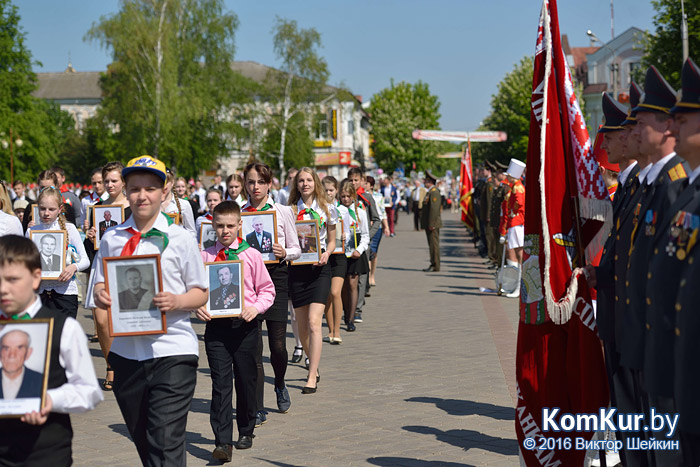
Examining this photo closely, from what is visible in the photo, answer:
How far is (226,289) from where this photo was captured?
6.38 meters

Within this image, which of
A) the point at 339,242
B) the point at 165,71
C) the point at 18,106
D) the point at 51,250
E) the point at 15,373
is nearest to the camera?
the point at 15,373

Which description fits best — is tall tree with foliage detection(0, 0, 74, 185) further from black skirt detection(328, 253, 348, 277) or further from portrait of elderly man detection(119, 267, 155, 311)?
portrait of elderly man detection(119, 267, 155, 311)

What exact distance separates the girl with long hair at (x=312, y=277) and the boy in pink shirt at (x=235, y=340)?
74.4 inches

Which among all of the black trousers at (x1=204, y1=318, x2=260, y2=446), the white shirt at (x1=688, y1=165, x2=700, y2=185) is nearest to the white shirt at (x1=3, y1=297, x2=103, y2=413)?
the white shirt at (x1=688, y1=165, x2=700, y2=185)

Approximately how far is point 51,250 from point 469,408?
3910 millimetres

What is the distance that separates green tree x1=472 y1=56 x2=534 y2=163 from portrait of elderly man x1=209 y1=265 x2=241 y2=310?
59.3 meters

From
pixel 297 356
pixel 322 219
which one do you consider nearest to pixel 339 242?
pixel 322 219

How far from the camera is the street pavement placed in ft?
21.2

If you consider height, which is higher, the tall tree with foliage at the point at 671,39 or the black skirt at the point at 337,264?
the tall tree with foliage at the point at 671,39

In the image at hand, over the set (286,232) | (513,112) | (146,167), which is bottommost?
(286,232)

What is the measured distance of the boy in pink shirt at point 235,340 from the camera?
646 centimetres

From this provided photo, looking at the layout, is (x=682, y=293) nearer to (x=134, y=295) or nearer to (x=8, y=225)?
(x=134, y=295)

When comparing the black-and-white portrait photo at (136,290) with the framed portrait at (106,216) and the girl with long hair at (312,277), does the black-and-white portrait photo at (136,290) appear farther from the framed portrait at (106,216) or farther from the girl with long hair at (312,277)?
the framed portrait at (106,216)

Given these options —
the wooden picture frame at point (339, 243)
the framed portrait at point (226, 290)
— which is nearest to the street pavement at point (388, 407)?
the framed portrait at point (226, 290)
